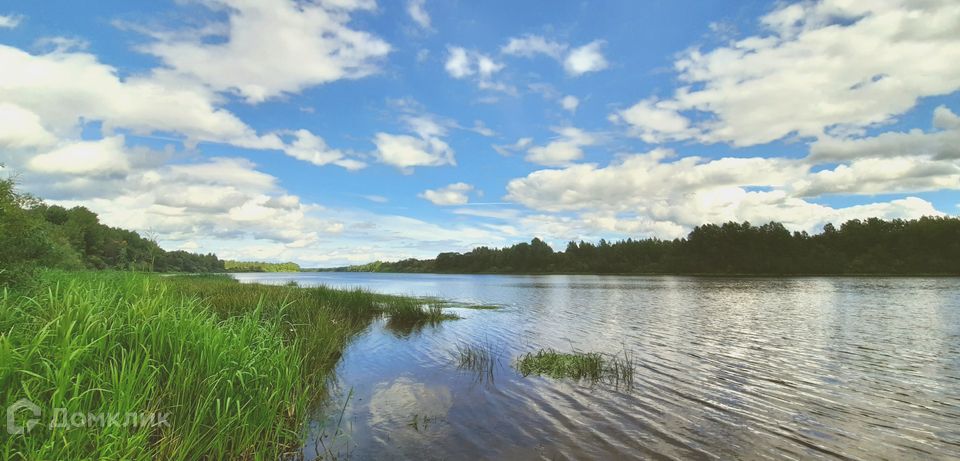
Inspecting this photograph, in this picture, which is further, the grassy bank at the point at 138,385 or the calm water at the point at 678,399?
the calm water at the point at 678,399

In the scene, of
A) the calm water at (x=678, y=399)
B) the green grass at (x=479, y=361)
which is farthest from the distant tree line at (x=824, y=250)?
the green grass at (x=479, y=361)

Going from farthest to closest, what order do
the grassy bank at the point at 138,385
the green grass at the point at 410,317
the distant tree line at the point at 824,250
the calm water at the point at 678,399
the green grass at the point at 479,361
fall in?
1. the distant tree line at the point at 824,250
2. the green grass at the point at 410,317
3. the green grass at the point at 479,361
4. the calm water at the point at 678,399
5. the grassy bank at the point at 138,385

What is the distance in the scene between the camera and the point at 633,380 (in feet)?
48.0

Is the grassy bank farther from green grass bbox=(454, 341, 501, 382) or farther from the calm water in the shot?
green grass bbox=(454, 341, 501, 382)

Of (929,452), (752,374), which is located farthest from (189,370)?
(752,374)

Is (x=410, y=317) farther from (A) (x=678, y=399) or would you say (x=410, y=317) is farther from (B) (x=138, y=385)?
(B) (x=138, y=385)

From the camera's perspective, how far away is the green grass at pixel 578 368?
48.5 ft

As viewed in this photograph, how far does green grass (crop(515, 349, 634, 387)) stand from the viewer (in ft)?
48.5

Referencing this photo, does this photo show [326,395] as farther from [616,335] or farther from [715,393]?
[616,335]

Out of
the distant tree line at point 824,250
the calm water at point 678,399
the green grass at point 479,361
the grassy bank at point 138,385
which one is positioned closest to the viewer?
the grassy bank at point 138,385

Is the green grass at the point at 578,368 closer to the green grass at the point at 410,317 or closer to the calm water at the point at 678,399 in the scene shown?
the calm water at the point at 678,399

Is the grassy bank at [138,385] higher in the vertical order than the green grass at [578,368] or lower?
higher

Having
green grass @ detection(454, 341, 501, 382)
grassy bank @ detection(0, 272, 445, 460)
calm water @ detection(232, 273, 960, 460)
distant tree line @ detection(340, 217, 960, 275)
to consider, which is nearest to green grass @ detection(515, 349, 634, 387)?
calm water @ detection(232, 273, 960, 460)

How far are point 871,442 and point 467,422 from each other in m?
8.99
